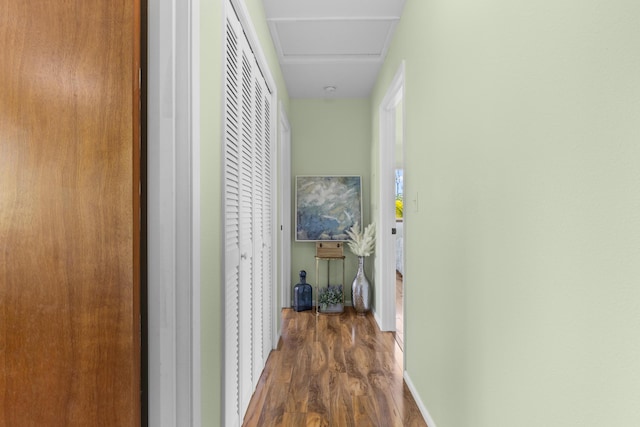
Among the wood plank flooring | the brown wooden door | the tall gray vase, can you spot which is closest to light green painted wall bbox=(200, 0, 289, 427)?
the brown wooden door

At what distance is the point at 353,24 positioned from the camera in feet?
9.52

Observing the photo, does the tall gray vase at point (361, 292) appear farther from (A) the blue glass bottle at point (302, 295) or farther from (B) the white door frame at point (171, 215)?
(B) the white door frame at point (171, 215)

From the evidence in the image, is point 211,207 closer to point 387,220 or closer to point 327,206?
point 387,220

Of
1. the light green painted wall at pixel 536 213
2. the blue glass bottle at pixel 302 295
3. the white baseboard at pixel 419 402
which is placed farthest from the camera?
the blue glass bottle at pixel 302 295

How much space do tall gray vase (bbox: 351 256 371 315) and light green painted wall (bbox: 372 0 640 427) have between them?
233cm

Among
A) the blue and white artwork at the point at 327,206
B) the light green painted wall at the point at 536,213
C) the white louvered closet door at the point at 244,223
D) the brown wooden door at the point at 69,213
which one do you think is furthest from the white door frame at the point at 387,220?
the brown wooden door at the point at 69,213

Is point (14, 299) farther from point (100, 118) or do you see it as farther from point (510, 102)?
point (510, 102)

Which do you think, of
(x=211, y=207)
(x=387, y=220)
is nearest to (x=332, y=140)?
(x=387, y=220)

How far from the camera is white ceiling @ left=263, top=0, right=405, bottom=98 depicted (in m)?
2.66

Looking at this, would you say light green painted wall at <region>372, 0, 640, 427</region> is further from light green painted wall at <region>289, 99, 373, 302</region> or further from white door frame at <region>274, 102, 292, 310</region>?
light green painted wall at <region>289, 99, 373, 302</region>

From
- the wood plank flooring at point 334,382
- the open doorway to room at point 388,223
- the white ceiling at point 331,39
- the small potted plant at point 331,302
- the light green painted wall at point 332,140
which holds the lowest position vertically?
the wood plank flooring at point 334,382

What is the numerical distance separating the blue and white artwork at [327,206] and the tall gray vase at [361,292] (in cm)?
50

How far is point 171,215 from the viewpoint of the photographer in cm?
106

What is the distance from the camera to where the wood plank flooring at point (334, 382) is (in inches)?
83.0
